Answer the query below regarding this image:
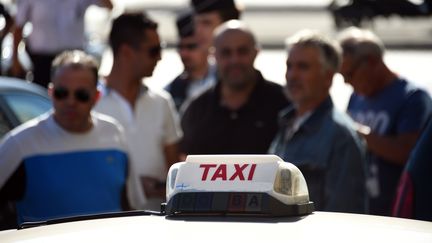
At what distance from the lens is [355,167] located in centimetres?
679

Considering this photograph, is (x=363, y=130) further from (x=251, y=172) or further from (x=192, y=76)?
(x=251, y=172)

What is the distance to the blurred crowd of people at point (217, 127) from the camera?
6.34 meters

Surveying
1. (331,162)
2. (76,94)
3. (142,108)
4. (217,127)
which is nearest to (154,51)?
(142,108)

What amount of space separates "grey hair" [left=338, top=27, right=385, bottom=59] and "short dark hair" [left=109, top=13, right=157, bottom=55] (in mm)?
1046

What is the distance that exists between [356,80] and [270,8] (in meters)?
32.2

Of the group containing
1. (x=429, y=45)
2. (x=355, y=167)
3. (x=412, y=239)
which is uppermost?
(x=412, y=239)

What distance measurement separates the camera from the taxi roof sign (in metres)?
3.26

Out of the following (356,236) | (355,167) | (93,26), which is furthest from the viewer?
(93,26)

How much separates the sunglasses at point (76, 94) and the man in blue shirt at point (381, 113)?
172 centimetres

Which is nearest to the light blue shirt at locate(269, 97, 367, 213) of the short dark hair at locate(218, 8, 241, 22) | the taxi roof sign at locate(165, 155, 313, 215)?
the taxi roof sign at locate(165, 155, 313, 215)

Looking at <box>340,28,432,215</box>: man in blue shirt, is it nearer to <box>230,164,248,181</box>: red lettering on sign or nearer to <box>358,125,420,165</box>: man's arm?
<box>358,125,420,165</box>: man's arm

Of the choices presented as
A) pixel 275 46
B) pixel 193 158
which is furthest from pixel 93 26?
pixel 193 158

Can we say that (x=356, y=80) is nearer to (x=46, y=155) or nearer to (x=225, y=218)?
(x=46, y=155)

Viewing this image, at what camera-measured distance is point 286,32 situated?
36438mm
